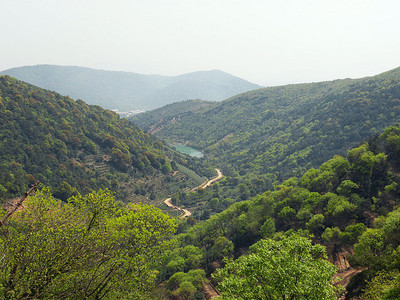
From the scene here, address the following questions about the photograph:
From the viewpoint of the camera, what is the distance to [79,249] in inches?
575

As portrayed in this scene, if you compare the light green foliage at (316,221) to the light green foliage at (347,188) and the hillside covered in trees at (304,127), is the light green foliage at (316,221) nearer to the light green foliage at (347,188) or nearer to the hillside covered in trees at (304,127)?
the light green foliage at (347,188)

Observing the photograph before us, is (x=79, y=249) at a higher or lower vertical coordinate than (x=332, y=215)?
higher

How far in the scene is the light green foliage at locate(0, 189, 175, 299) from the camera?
42.4ft

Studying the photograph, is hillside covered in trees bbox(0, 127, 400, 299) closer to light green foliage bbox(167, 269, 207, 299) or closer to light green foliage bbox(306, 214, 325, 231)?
light green foliage bbox(306, 214, 325, 231)

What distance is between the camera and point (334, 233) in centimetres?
3512

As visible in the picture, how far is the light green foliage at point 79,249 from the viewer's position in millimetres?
12914

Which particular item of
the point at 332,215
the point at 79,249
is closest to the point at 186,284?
the point at 79,249

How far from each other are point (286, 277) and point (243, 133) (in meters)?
170

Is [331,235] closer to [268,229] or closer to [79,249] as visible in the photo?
[268,229]

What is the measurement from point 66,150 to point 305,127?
378 ft

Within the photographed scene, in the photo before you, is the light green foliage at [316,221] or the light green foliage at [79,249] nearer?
the light green foliage at [79,249]

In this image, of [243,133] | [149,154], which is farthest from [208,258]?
[243,133]

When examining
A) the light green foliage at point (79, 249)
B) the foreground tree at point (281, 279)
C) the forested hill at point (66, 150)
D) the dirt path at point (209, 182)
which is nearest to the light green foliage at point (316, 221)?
the foreground tree at point (281, 279)

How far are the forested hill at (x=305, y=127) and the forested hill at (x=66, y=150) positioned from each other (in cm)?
5345
